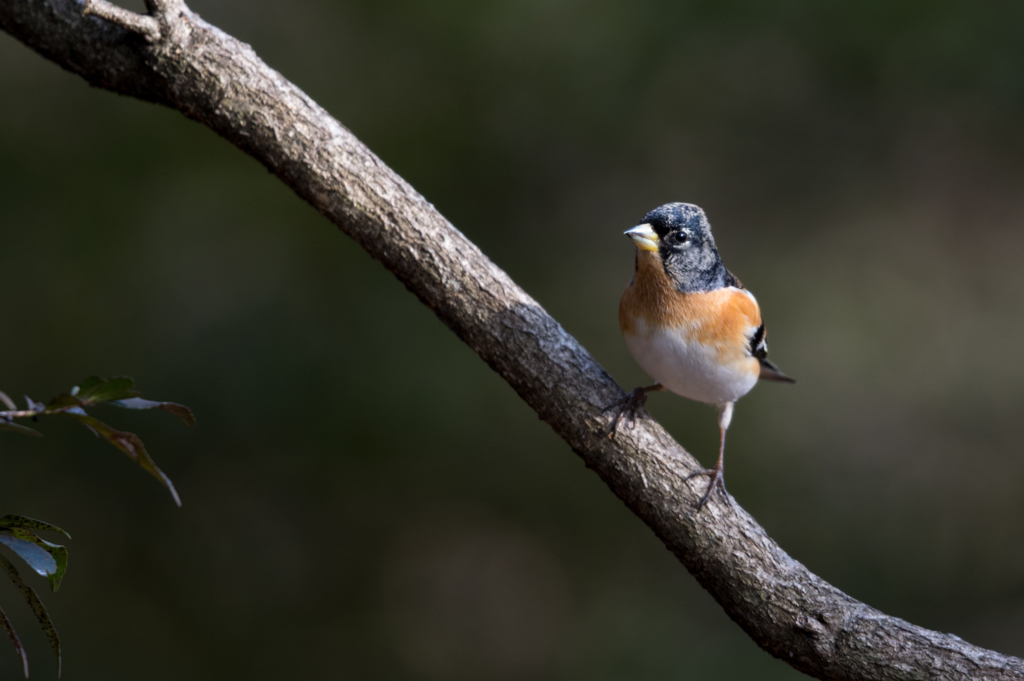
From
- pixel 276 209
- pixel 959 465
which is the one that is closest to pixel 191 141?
pixel 276 209

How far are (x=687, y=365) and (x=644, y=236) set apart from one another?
27cm

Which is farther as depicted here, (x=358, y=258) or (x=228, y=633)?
(x=358, y=258)

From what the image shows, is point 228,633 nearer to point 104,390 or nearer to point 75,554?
point 75,554

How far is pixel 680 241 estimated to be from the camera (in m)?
1.56

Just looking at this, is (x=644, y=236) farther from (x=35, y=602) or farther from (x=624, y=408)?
(x=35, y=602)

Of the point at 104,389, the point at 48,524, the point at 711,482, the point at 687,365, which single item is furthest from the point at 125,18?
the point at 711,482

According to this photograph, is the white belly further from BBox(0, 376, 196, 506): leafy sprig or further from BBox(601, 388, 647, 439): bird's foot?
BBox(0, 376, 196, 506): leafy sprig

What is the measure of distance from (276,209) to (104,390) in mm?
2704

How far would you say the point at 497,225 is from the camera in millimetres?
3553

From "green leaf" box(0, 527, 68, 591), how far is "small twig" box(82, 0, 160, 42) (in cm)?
106

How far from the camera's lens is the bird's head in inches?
60.8

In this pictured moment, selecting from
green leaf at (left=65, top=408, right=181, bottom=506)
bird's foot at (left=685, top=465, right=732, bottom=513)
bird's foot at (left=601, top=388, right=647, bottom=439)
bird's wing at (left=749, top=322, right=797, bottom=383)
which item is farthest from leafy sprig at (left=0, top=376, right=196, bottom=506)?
bird's wing at (left=749, top=322, right=797, bottom=383)

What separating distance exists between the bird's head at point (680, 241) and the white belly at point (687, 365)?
12 centimetres

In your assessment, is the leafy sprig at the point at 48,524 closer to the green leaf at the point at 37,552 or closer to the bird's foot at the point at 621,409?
the green leaf at the point at 37,552
